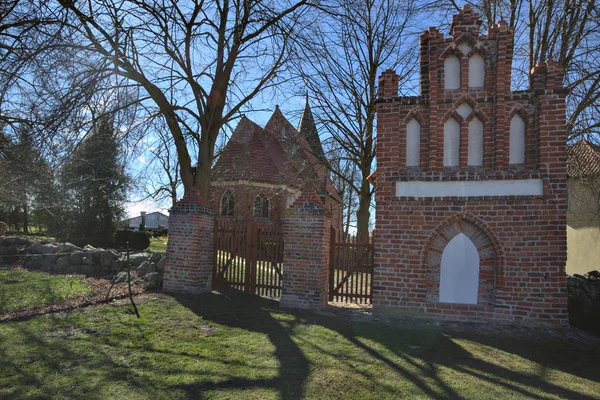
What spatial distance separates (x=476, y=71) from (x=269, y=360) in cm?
609

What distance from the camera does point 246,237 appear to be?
376 inches

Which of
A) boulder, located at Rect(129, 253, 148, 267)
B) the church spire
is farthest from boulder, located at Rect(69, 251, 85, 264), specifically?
the church spire

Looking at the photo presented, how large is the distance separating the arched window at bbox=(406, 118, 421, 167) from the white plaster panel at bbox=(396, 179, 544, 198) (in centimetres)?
41

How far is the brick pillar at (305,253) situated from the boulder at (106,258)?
6.63 m

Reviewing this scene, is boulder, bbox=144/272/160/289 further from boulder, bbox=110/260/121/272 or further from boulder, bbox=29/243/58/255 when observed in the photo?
boulder, bbox=29/243/58/255

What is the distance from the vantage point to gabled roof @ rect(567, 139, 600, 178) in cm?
1104

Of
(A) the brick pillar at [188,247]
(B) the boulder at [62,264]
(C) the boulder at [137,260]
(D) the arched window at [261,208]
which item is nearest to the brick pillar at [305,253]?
(A) the brick pillar at [188,247]

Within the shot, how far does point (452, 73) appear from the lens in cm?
772

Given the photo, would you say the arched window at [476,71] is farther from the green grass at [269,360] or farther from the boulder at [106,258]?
the boulder at [106,258]

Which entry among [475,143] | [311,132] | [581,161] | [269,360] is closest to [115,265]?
[269,360]

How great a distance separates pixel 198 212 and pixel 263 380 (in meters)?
5.38

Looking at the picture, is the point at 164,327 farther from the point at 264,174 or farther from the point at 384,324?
the point at 264,174

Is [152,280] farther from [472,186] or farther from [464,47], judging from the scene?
[464,47]

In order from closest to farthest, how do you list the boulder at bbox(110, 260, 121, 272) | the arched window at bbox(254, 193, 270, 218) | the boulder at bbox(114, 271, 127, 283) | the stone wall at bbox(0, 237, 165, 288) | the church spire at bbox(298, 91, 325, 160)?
the boulder at bbox(114, 271, 127, 283) → the stone wall at bbox(0, 237, 165, 288) → the boulder at bbox(110, 260, 121, 272) → the church spire at bbox(298, 91, 325, 160) → the arched window at bbox(254, 193, 270, 218)
